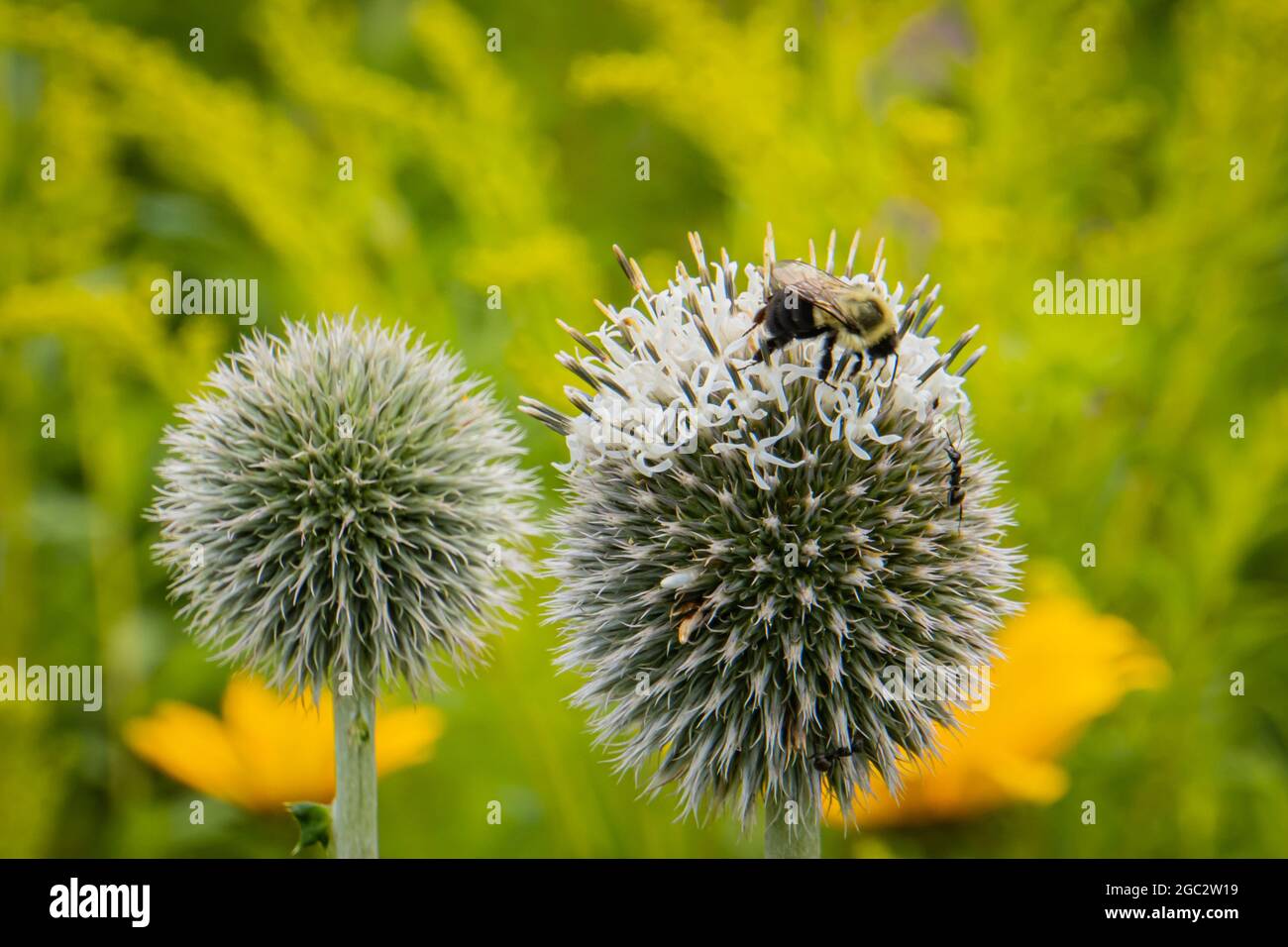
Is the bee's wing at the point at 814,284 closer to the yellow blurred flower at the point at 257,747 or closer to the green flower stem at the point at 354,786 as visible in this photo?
the green flower stem at the point at 354,786

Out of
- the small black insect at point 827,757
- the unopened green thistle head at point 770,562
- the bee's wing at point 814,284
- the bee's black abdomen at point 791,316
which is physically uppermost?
the bee's wing at point 814,284

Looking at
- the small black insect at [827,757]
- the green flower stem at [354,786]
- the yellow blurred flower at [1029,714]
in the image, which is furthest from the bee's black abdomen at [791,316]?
the yellow blurred flower at [1029,714]

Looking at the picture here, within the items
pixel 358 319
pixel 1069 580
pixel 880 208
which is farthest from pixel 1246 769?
pixel 358 319

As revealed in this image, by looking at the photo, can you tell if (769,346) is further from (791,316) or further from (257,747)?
(257,747)

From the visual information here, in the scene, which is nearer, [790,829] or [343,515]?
[790,829]

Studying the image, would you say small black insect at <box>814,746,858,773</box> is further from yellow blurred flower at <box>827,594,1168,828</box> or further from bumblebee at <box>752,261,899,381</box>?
yellow blurred flower at <box>827,594,1168,828</box>

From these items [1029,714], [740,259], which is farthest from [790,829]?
[740,259]

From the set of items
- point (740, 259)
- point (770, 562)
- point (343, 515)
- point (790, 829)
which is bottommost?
point (790, 829)

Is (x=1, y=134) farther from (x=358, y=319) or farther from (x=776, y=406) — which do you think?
(x=776, y=406)
